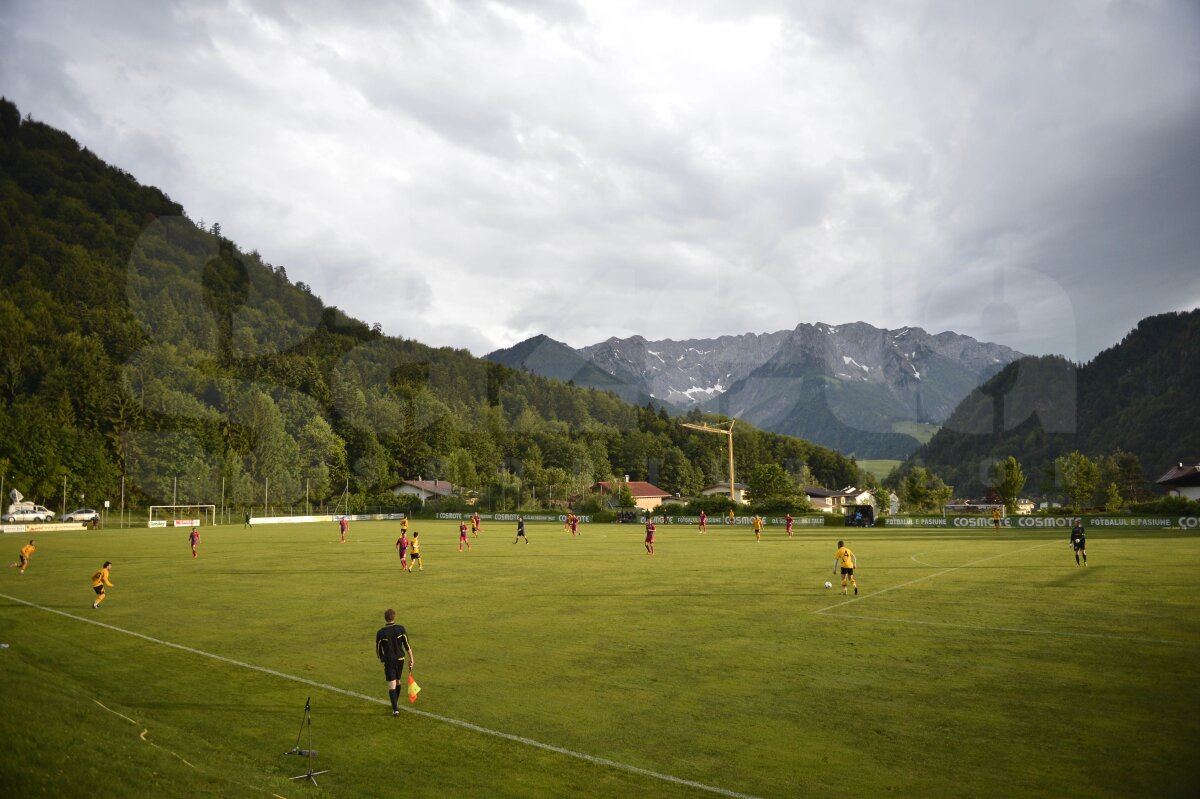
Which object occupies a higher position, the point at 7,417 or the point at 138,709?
the point at 7,417

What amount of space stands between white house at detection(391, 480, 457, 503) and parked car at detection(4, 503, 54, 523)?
234ft

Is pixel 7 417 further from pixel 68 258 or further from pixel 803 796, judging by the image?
pixel 803 796

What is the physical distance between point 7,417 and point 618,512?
85.9 m

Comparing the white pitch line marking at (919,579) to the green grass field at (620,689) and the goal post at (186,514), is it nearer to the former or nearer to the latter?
the green grass field at (620,689)

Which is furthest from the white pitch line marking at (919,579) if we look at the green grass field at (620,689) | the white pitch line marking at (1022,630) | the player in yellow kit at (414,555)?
the player in yellow kit at (414,555)

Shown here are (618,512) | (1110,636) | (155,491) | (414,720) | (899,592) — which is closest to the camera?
(414,720)

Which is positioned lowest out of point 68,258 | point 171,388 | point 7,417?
point 7,417

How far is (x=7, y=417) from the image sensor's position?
104812mm

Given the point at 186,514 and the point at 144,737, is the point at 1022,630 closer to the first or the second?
the point at 144,737

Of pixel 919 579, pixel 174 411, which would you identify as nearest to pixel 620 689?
pixel 919 579

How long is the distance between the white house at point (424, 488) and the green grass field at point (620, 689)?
13081 cm

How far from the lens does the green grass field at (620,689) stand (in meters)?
10.1

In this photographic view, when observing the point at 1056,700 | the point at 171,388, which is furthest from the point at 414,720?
the point at 171,388

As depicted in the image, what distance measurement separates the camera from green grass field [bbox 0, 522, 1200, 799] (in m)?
10.1
